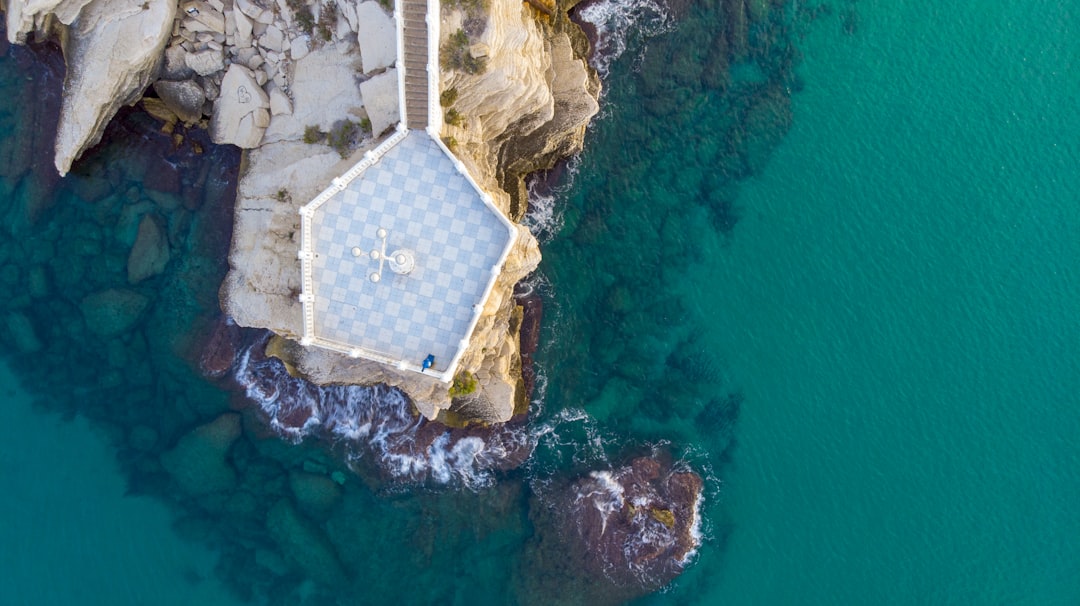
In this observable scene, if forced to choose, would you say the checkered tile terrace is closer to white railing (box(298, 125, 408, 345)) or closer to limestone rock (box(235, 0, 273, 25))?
white railing (box(298, 125, 408, 345))

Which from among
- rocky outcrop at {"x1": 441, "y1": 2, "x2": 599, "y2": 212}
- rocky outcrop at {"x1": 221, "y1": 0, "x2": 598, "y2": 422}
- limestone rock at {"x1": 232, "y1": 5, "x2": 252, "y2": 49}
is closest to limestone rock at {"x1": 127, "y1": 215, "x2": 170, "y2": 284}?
rocky outcrop at {"x1": 221, "y1": 0, "x2": 598, "y2": 422}

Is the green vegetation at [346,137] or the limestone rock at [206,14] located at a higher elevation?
the limestone rock at [206,14]

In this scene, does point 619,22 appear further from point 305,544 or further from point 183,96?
point 305,544

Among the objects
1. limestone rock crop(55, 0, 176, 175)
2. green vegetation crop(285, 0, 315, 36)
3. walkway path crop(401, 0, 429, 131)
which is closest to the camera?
walkway path crop(401, 0, 429, 131)

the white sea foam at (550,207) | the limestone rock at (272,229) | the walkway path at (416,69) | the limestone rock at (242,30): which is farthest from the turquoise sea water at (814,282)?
the walkway path at (416,69)

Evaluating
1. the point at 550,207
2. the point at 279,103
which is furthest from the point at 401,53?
the point at 550,207

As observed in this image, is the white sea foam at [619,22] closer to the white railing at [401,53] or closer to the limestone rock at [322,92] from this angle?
the white railing at [401,53]
